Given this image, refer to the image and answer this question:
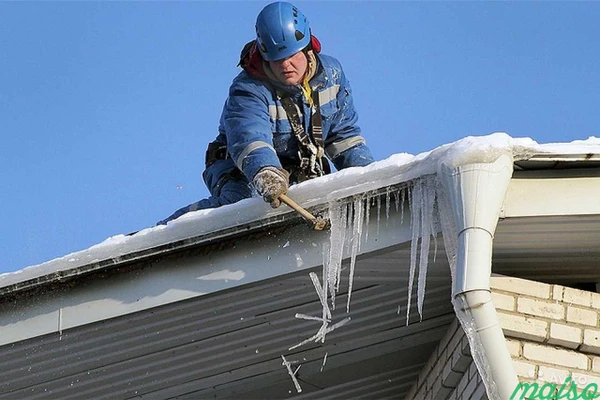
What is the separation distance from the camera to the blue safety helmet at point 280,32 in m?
6.65

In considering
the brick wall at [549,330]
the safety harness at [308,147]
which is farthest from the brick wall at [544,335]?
the safety harness at [308,147]

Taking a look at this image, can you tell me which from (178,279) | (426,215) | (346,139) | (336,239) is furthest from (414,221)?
(346,139)

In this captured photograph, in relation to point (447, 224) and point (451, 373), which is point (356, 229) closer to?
point (447, 224)

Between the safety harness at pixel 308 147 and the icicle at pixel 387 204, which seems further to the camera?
the safety harness at pixel 308 147

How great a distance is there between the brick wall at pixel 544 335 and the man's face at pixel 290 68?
1841mm

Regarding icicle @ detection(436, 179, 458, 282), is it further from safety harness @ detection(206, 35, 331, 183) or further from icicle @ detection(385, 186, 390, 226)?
safety harness @ detection(206, 35, 331, 183)

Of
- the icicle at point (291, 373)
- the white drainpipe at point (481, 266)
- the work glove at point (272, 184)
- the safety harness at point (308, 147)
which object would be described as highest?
the safety harness at point (308, 147)

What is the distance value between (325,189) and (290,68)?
4.49 feet

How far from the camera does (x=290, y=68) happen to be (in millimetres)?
6754

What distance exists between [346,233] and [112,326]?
133 centimetres

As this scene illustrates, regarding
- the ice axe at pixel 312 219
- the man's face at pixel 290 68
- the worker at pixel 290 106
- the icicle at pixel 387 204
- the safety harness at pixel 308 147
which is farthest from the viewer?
the safety harness at pixel 308 147

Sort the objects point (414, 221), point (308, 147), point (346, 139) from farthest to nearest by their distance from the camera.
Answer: point (346, 139) → point (308, 147) → point (414, 221)

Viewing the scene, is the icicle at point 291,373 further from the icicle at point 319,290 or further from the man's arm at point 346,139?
the man's arm at point 346,139

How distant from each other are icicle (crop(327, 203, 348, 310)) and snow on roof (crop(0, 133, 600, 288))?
0.05 m
